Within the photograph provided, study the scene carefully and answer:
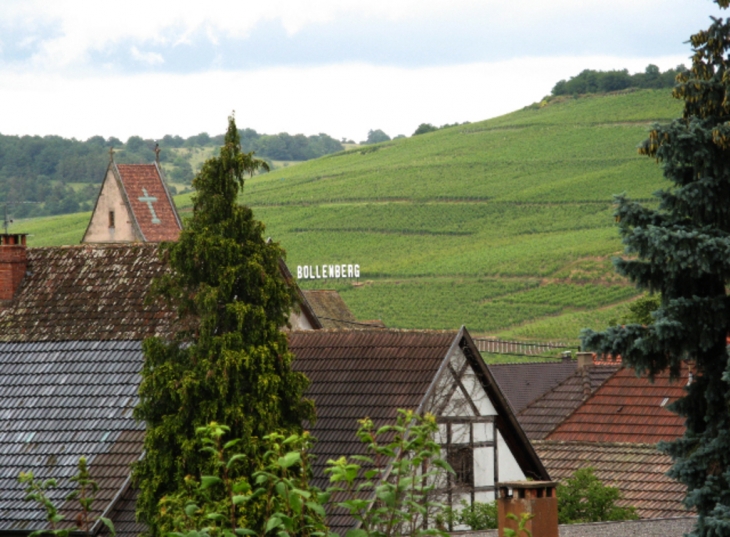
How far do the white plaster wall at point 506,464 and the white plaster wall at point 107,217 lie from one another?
24057mm

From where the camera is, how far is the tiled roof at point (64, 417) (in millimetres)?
18297

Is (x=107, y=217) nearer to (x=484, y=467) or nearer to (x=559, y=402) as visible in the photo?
(x=559, y=402)

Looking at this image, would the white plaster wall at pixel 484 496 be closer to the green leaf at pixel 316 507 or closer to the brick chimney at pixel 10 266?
the brick chimney at pixel 10 266

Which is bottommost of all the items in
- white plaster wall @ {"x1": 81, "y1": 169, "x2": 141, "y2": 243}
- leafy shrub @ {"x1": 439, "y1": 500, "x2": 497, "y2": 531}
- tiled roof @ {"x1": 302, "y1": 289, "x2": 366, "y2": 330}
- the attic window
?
tiled roof @ {"x1": 302, "y1": 289, "x2": 366, "y2": 330}

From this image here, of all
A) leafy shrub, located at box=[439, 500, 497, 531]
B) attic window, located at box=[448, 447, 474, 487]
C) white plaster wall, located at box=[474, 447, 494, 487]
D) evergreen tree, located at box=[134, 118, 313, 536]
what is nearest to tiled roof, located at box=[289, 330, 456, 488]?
attic window, located at box=[448, 447, 474, 487]

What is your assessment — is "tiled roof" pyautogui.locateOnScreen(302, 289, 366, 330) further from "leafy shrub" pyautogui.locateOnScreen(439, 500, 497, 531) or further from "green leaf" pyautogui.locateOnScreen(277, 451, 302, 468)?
"green leaf" pyautogui.locateOnScreen(277, 451, 302, 468)

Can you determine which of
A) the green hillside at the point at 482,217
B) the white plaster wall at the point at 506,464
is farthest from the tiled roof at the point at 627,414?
the green hillside at the point at 482,217

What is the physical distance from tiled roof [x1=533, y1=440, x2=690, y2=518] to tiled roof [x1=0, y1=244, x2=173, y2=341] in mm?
8342

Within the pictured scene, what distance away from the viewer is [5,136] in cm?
19138

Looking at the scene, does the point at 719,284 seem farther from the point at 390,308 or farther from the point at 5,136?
the point at 5,136

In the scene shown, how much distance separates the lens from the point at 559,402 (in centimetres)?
3034

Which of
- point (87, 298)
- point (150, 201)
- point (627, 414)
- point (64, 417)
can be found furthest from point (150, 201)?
point (64, 417)

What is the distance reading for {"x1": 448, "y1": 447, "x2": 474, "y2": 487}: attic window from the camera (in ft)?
61.3

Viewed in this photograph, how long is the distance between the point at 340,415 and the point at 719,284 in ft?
26.0
